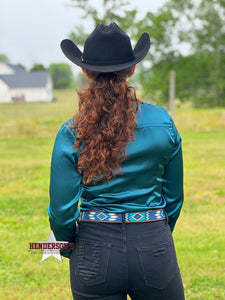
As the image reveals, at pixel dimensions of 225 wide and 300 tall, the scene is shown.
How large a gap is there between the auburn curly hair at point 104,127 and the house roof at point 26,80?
74.0ft

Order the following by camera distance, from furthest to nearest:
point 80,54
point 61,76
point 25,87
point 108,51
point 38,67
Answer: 1. point 38,67
2. point 61,76
3. point 25,87
4. point 80,54
5. point 108,51

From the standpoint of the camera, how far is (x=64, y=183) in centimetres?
212

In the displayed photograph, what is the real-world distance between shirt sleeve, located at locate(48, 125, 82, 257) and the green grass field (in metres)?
2.26

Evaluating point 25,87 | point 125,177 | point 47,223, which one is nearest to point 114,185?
point 125,177

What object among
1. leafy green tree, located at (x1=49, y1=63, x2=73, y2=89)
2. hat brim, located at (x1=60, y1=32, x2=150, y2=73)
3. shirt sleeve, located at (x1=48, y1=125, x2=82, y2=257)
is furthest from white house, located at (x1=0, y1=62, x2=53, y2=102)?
shirt sleeve, located at (x1=48, y1=125, x2=82, y2=257)

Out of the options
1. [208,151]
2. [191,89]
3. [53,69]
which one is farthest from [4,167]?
[53,69]

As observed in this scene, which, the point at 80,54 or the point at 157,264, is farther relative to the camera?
the point at 80,54

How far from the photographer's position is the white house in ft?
71.8

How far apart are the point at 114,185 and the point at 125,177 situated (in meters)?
0.07

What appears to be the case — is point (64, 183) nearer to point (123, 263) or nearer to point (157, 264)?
point (123, 263)

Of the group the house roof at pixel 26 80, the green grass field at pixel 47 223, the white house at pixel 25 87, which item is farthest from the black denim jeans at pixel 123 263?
the house roof at pixel 26 80

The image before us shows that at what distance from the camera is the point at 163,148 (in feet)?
7.07

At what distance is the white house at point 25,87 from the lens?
21891mm

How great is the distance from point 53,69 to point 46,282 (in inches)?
1465
